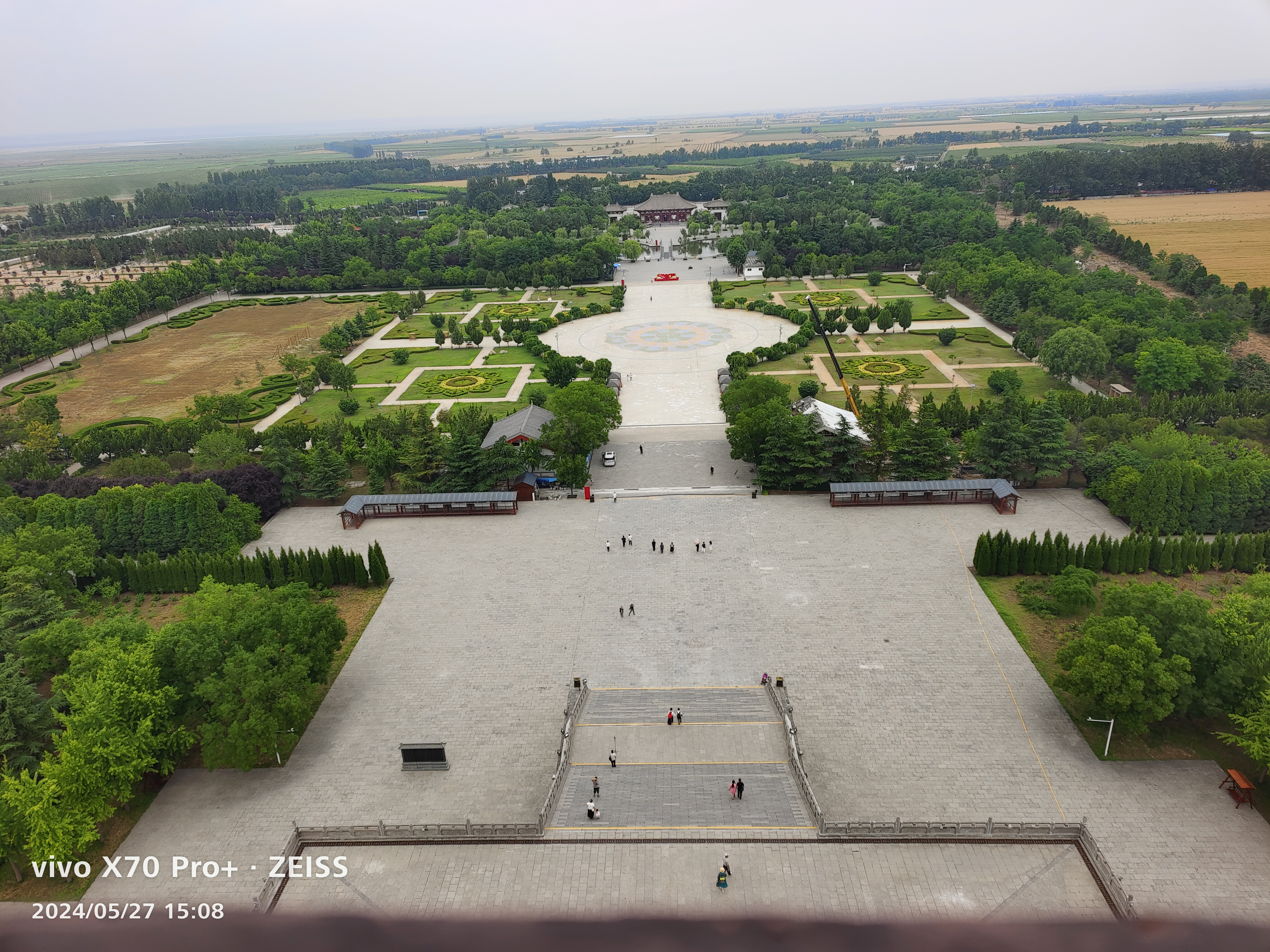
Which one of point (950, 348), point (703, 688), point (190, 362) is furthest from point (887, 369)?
point (190, 362)

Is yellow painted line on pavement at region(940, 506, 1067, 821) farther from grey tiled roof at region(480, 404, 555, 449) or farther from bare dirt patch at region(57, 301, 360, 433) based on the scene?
bare dirt patch at region(57, 301, 360, 433)

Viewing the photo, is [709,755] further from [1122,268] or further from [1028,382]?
[1122,268]

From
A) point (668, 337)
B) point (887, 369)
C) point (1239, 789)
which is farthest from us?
point (668, 337)

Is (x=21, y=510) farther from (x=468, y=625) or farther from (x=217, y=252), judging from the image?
(x=217, y=252)

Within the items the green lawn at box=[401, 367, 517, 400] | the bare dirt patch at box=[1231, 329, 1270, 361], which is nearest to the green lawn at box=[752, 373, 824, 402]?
the green lawn at box=[401, 367, 517, 400]

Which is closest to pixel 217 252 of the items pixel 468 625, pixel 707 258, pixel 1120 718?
pixel 707 258

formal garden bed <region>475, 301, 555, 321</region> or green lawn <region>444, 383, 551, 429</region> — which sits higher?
formal garden bed <region>475, 301, 555, 321</region>
